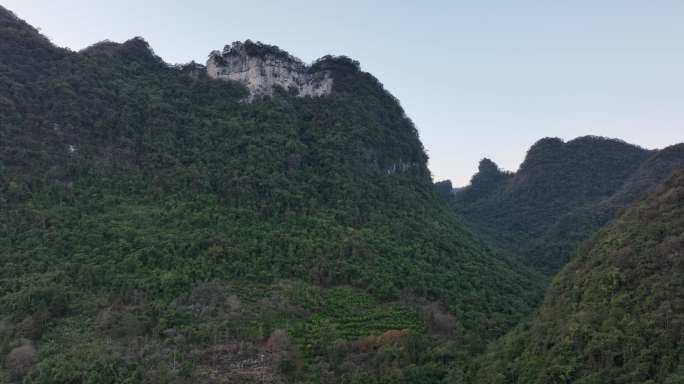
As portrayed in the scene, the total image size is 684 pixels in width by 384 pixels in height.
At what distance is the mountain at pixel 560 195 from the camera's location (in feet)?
143

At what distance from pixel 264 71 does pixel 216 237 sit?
2031 centimetres

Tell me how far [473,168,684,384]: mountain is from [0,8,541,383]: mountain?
3.61 m

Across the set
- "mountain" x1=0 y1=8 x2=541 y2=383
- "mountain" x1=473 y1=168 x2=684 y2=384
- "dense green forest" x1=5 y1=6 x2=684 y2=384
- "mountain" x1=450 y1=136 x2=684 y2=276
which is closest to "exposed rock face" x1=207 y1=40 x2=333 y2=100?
"mountain" x1=0 y1=8 x2=541 y2=383

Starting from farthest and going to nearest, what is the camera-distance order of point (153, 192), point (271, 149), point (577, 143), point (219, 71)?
point (577, 143) → point (219, 71) → point (271, 149) → point (153, 192)

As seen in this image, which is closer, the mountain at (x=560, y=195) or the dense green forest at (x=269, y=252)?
the dense green forest at (x=269, y=252)

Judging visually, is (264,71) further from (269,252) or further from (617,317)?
(617,317)

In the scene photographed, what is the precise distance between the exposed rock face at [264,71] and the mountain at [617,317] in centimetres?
2957

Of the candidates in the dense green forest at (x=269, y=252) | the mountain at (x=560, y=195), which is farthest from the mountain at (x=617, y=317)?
the mountain at (x=560, y=195)

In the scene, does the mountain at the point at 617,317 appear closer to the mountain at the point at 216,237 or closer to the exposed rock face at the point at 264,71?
the mountain at the point at 216,237

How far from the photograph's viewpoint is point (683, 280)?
15227mm

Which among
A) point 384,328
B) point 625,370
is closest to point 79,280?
point 384,328

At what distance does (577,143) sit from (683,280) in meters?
54.3

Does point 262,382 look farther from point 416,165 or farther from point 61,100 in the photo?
point 416,165

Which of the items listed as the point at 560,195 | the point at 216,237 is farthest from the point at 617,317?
the point at 560,195
